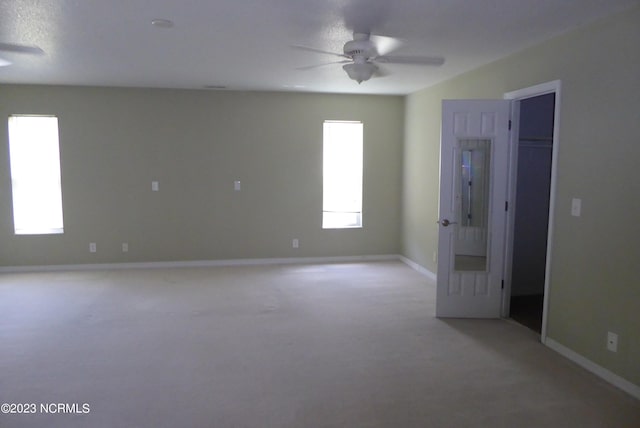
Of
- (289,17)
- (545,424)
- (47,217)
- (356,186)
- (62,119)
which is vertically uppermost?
(289,17)

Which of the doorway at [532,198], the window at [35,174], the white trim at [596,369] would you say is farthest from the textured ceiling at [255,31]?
the white trim at [596,369]

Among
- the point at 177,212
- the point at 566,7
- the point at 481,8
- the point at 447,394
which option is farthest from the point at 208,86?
the point at 447,394

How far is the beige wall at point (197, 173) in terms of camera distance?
5.92m

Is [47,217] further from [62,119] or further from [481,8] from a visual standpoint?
[481,8]

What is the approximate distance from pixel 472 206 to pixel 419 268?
6.70ft

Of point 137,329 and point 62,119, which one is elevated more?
point 62,119

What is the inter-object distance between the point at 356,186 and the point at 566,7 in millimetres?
4282

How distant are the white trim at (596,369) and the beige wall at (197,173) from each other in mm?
3488

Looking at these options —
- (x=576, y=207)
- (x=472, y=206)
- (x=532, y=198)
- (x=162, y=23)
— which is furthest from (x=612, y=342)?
(x=162, y=23)

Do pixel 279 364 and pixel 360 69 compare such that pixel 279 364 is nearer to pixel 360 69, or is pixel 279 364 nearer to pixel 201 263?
pixel 360 69

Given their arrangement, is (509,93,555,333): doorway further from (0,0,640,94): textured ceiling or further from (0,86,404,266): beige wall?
(0,86,404,266): beige wall

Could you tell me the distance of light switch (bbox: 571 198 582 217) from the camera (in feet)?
10.5

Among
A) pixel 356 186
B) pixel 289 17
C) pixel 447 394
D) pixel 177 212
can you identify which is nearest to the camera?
pixel 447 394

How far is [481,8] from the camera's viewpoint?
285 cm
